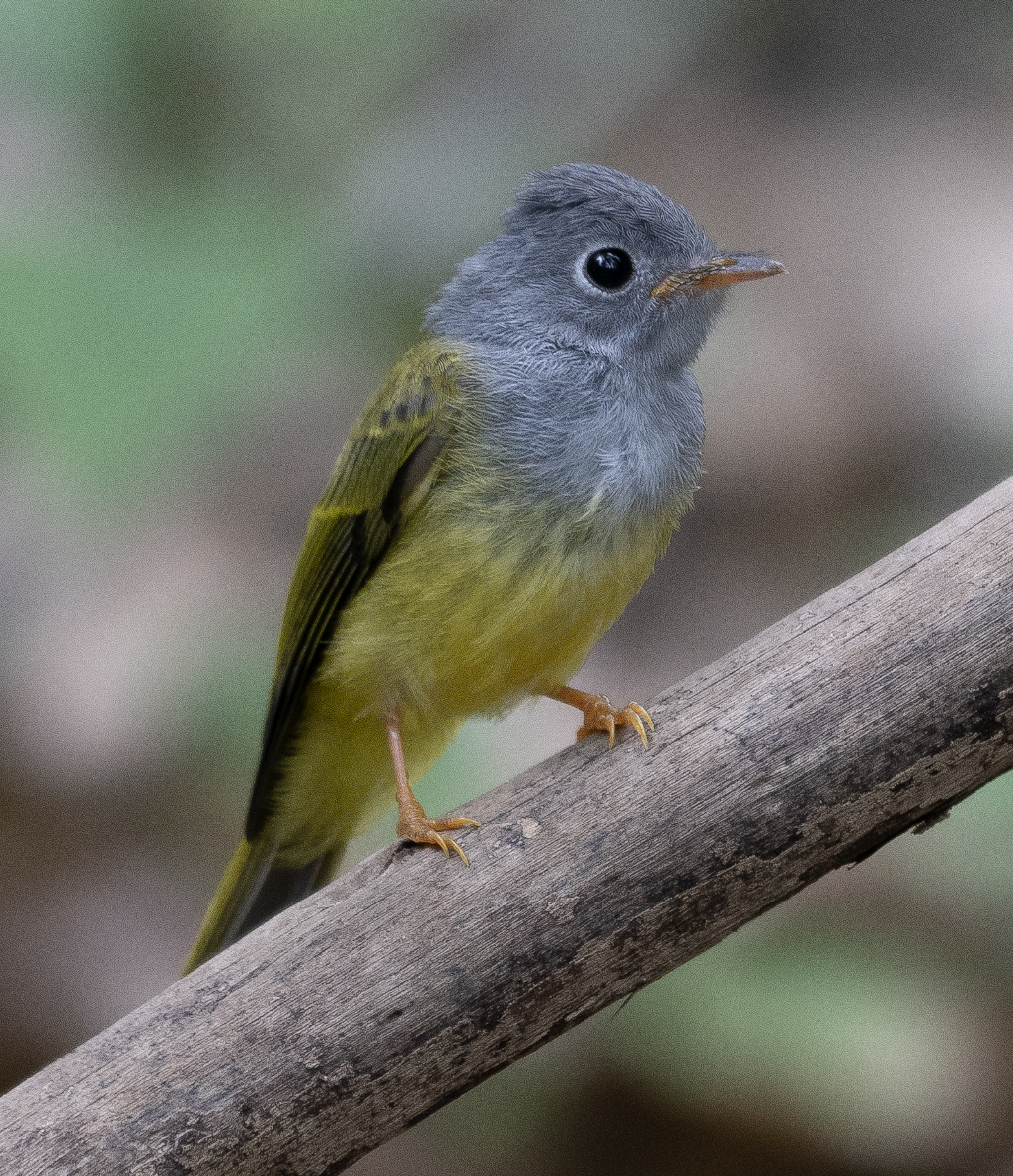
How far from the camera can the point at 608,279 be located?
243 centimetres

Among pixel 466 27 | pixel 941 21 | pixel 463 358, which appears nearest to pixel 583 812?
pixel 463 358

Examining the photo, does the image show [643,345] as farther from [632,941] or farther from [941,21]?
[941,21]

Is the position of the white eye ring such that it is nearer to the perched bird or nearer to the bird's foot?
the perched bird

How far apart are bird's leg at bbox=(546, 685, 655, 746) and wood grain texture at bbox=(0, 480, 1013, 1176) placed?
10 centimetres

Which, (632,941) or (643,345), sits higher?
(643,345)

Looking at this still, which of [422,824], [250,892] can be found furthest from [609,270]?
[250,892]

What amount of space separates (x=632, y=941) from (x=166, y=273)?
174cm

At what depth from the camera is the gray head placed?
2.39 metres

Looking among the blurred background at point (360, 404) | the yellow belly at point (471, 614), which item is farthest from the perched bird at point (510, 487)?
the blurred background at point (360, 404)

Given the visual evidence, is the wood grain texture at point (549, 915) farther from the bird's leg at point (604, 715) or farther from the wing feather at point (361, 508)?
the wing feather at point (361, 508)

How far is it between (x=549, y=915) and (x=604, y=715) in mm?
432

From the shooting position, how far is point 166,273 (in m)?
2.96

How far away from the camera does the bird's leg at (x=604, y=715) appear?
2.18 m

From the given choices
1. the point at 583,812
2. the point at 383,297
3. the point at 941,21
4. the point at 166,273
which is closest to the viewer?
the point at 583,812
